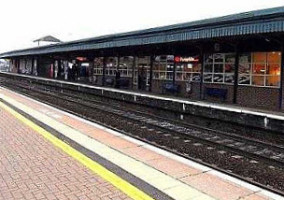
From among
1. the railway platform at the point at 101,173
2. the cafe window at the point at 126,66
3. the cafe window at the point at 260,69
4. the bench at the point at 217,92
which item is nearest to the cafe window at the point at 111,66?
the cafe window at the point at 126,66

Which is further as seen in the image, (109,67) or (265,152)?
(109,67)

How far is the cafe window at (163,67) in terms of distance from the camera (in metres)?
26.8

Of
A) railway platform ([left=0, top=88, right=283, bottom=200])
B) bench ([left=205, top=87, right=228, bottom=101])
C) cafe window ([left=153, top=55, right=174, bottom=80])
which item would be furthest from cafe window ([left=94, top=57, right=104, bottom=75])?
railway platform ([left=0, top=88, right=283, bottom=200])

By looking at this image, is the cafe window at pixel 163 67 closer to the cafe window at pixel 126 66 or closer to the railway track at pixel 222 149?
the cafe window at pixel 126 66

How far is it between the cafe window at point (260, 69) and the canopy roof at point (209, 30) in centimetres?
328

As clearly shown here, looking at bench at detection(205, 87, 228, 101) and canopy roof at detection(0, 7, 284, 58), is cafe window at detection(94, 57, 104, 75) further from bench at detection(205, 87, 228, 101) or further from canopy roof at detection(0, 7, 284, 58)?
bench at detection(205, 87, 228, 101)

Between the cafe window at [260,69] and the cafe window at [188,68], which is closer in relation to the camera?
the cafe window at [260,69]

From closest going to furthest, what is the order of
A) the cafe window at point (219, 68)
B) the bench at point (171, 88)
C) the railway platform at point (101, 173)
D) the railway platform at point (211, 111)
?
the railway platform at point (101, 173) → the railway platform at point (211, 111) → the cafe window at point (219, 68) → the bench at point (171, 88)

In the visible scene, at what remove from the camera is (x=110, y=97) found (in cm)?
2384

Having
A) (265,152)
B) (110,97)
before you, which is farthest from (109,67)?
(265,152)

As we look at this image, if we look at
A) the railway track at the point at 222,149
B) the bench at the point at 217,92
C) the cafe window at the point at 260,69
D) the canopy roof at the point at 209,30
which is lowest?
the railway track at the point at 222,149

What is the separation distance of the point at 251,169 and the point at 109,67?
98.4 feet

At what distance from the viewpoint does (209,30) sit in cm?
1770

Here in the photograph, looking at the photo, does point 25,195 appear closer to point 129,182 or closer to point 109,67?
point 129,182
